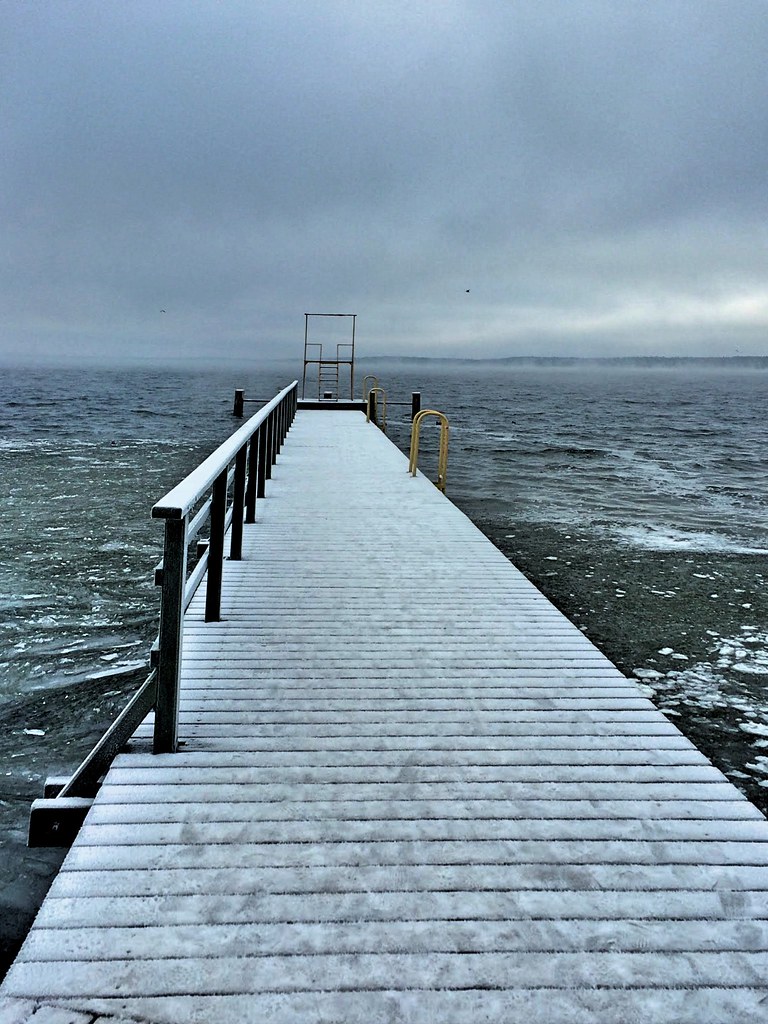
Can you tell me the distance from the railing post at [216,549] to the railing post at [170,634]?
1278 mm

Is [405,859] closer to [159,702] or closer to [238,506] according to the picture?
[159,702]

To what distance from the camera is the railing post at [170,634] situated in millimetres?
2721

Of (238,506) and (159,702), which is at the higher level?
(238,506)

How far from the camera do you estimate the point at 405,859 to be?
2340mm

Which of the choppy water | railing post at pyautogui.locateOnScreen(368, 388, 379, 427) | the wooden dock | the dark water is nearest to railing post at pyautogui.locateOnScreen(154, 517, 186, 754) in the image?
the wooden dock

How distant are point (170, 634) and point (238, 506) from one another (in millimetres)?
2950

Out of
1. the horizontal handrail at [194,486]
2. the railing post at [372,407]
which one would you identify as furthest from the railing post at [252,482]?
the railing post at [372,407]

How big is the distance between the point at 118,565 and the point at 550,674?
5802 mm

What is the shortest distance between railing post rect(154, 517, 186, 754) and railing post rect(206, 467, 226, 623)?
1.28m

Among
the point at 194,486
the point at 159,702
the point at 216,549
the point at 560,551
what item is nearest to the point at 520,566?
the point at 560,551

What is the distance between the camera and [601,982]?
6.20 ft

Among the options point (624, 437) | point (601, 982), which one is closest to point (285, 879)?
point (601, 982)

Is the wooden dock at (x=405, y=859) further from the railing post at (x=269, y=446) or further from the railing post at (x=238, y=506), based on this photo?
the railing post at (x=269, y=446)

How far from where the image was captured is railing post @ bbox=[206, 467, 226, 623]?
409 centimetres
